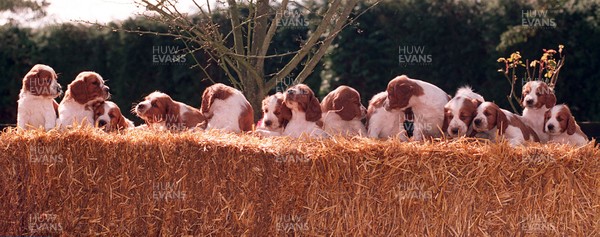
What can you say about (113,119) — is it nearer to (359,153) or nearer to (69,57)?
(359,153)

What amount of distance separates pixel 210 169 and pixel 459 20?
8.64 m

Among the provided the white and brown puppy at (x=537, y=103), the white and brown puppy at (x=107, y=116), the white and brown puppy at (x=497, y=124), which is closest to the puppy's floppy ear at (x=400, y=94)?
the white and brown puppy at (x=497, y=124)

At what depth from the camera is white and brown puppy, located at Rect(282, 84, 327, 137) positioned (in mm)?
7121

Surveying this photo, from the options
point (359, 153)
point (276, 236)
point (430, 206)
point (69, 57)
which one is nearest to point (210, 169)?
point (276, 236)

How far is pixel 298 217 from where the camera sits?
5.95 metres

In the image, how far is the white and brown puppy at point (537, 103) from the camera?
704 centimetres

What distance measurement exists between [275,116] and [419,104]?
1.28 m

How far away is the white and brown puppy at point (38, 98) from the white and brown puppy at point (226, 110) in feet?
4.36

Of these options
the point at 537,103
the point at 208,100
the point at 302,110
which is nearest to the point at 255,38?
the point at 208,100

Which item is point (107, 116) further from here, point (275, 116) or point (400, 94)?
point (400, 94)

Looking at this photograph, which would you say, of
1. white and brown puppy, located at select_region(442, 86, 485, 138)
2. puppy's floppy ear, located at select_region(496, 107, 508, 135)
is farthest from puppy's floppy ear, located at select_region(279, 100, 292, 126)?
→ puppy's floppy ear, located at select_region(496, 107, 508, 135)

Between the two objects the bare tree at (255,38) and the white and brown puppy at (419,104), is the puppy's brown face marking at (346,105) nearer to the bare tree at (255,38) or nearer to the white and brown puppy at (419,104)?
the white and brown puppy at (419,104)

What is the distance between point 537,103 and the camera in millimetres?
7039

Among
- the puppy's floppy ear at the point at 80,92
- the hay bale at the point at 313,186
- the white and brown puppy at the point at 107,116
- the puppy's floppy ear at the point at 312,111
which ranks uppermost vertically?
the puppy's floppy ear at the point at 80,92
